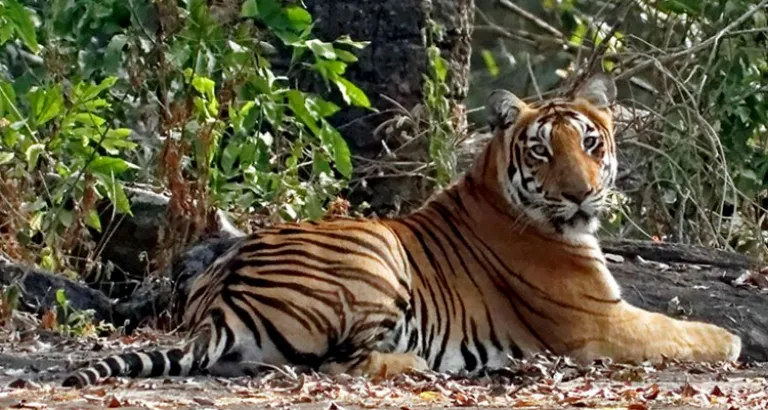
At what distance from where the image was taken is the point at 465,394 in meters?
5.32

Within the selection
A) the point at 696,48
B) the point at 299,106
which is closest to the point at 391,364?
the point at 299,106

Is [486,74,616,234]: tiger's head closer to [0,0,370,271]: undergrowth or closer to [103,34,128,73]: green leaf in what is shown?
[0,0,370,271]: undergrowth

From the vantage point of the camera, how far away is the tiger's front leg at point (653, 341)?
21.1 feet

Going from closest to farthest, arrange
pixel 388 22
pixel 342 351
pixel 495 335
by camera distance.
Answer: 1. pixel 342 351
2. pixel 495 335
3. pixel 388 22

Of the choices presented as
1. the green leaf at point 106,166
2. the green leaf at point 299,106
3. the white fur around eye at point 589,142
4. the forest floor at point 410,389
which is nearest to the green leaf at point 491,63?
the green leaf at point 299,106

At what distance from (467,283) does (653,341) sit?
0.80 meters

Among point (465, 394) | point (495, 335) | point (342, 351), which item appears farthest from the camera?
point (495, 335)

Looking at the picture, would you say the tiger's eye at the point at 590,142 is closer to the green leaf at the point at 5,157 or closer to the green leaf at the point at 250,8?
the green leaf at the point at 250,8

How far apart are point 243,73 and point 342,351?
2359mm

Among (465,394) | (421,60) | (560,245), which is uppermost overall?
(421,60)

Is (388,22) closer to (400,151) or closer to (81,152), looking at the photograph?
(400,151)

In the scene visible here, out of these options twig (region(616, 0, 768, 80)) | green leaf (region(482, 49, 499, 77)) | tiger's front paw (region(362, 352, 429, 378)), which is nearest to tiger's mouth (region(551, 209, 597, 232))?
tiger's front paw (region(362, 352, 429, 378))

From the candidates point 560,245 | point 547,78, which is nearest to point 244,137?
point 560,245

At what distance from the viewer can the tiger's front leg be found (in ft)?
21.1
